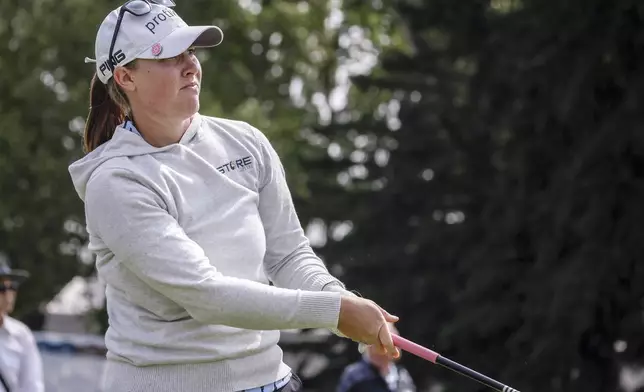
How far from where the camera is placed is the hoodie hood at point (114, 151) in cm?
328

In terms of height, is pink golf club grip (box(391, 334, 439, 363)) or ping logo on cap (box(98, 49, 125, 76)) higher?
ping logo on cap (box(98, 49, 125, 76))

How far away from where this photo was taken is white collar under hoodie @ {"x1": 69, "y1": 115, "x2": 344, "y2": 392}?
3.15 metres

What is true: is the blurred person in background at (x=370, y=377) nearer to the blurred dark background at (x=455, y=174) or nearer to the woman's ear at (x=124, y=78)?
the blurred dark background at (x=455, y=174)

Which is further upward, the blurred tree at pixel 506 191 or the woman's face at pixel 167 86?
the woman's face at pixel 167 86

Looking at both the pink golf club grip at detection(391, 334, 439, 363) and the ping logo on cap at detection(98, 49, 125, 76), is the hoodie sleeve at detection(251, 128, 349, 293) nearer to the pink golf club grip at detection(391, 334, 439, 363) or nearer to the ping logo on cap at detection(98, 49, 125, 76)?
the pink golf club grip at detection(391, 334, 439, 363)

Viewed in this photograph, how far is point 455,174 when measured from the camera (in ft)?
48.1

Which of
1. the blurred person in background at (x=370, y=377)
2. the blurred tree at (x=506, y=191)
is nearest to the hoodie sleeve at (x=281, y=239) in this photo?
the blurred person in background at (x=370, y=377)

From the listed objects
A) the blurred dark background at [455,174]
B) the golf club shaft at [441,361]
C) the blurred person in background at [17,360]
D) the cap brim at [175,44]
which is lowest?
the blurred dark background at [455,174]

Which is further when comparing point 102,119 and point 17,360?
point 17,360

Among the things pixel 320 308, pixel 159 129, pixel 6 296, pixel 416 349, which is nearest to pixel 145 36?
pixel 159 129

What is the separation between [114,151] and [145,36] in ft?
0.99

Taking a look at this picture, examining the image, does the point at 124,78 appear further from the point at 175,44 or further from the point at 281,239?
the point at 281,239

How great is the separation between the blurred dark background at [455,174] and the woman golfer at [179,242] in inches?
347

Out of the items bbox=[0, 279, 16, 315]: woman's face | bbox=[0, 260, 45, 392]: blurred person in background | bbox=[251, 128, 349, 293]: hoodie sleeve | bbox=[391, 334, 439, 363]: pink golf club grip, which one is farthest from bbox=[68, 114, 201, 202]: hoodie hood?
bbox=[0, 279, 16, 315]: woman's face
